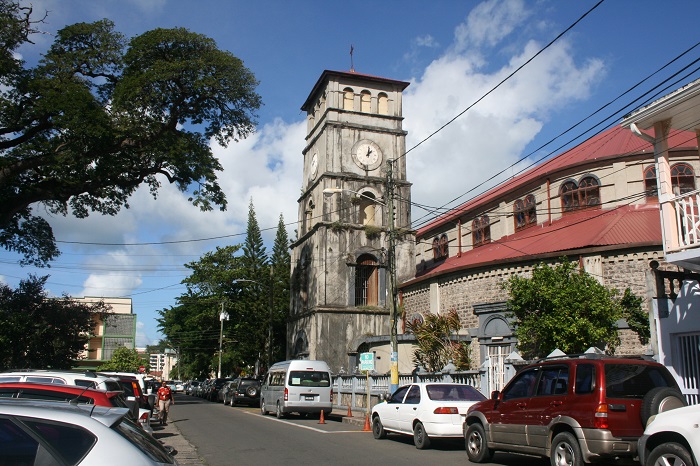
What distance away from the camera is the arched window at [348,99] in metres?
40.7

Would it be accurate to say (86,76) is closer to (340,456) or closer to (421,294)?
(421,294)

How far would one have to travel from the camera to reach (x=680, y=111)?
12750 millimetres

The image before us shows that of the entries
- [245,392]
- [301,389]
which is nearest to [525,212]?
[301,389]

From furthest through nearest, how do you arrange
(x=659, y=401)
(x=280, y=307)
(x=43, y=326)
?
(x=280, y=307), (x=43, y=326), (x=659, y=401)

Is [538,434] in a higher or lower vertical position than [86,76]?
lower

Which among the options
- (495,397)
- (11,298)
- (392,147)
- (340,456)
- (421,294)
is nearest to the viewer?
(495,397)

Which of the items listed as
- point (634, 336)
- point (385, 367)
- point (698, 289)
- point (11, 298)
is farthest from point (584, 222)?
point (11, 298)

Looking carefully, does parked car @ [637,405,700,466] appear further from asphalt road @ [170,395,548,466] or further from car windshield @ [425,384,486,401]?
car windshield @ [425,384,486,401]

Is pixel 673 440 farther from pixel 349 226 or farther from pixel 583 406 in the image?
pixel 349 226

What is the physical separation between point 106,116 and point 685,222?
73.8ft

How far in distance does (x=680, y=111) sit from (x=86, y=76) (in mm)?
25473

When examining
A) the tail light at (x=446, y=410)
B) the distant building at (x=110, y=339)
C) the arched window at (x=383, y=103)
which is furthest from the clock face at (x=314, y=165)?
the distant building at (x=110, y=339)

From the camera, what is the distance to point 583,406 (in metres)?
9.23

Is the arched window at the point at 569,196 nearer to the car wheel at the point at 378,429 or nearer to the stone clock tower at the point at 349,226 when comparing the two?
the stone clock tower at the point at 349,226
